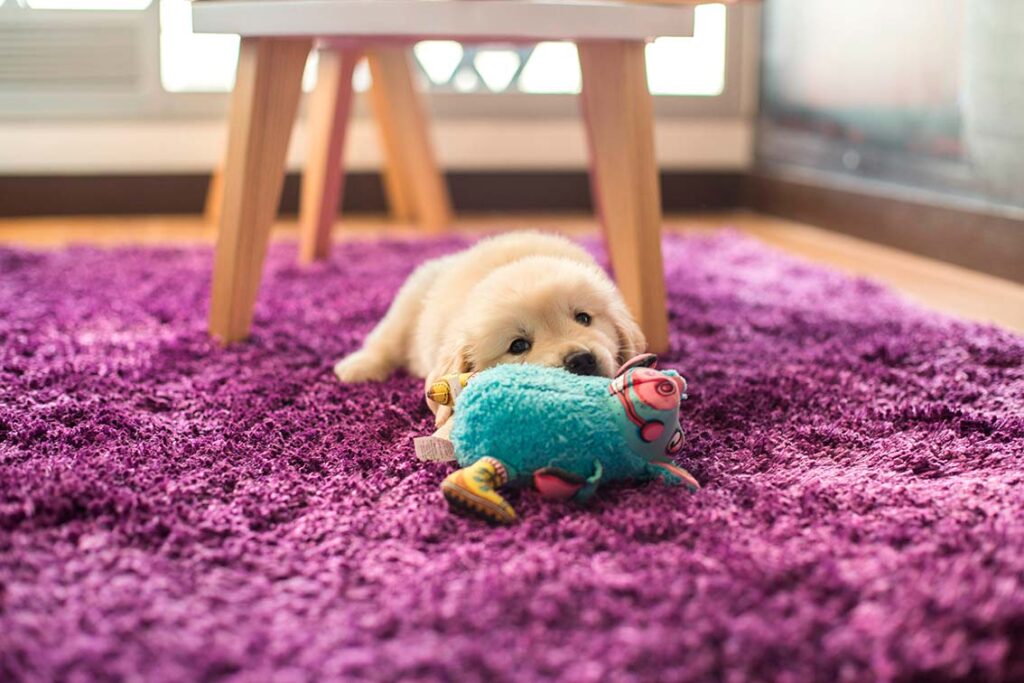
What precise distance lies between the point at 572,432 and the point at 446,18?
759mm

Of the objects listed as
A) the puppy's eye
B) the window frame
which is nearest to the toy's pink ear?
the puppy's eye

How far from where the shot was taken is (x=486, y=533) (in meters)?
0.90

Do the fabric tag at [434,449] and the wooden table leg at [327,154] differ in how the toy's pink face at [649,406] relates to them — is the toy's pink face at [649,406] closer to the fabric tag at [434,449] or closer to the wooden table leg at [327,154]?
the fabric tag at [434,449]

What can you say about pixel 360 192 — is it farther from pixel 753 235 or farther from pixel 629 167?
pixel 629 167

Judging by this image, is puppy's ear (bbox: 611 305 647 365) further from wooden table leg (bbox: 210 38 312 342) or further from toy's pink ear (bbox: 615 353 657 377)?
wooden table leg (bbox: 210 38 312 342)

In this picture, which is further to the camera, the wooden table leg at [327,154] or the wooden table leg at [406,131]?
the wooden table leg at [406,131]

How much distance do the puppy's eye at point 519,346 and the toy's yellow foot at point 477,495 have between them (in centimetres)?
27

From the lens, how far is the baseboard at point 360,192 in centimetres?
316

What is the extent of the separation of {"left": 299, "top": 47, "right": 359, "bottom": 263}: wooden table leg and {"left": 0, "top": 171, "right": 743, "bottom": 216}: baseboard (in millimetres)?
876

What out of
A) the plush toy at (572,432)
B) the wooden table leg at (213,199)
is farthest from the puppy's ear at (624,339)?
the wooden table leg at (213,199)

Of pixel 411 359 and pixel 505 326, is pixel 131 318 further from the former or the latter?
pixel 505 326

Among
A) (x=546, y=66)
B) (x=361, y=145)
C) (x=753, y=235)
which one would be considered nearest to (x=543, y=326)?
(x=753, y=235)

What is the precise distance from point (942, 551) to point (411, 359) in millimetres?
808

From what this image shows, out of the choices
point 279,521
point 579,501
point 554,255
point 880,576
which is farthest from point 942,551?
point 554,255
